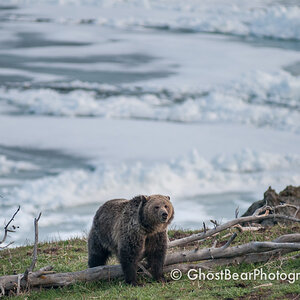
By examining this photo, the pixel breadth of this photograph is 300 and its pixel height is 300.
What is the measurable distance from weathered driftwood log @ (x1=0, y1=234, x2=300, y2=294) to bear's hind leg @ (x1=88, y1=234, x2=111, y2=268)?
47 cm

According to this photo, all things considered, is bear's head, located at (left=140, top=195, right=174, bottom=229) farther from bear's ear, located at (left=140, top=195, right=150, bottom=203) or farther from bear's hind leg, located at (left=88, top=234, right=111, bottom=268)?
bear's hind leg, located at (left=88, top=234, right=111, bottom=268)

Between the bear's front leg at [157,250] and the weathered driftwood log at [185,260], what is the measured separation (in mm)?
272

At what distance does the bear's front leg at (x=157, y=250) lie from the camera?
10.4 m

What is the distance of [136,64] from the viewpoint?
228 feet

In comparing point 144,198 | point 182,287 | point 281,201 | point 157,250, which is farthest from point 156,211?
point 281,201

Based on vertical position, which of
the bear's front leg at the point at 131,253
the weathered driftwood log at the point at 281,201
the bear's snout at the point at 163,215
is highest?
the bear's snout at the point at 163,215

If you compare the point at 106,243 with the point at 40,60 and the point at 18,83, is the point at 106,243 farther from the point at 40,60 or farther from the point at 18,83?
the point at 40,60

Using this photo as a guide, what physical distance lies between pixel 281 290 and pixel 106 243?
312cm

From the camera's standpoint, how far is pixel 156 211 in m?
10.1

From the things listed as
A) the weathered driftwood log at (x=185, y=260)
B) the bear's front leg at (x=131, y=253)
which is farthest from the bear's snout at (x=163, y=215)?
the weathered driftwood log at (x=185, y=260)

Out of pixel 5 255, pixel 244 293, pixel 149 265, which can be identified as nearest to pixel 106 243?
pixel 149 265

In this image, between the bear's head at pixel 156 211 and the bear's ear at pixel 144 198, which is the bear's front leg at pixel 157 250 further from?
the bear's ear at pixel 144 198

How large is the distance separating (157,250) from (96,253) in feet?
4.02

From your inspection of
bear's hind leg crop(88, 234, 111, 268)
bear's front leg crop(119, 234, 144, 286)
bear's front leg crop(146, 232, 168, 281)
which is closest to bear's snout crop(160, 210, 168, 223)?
bear's front leg crop(146, 232, 168, 281)
